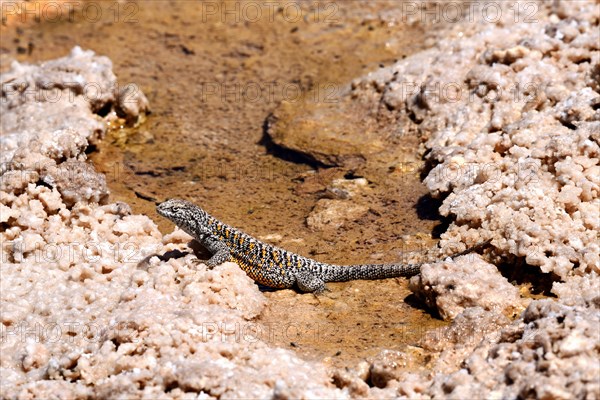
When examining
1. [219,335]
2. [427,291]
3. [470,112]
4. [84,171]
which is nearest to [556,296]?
[427,291]

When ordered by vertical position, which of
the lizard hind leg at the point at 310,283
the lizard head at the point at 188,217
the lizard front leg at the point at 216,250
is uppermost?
the lizard head at the point at 188,217

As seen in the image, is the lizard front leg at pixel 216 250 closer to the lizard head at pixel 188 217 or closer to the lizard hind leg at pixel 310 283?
the lizard head at pixel 188 217

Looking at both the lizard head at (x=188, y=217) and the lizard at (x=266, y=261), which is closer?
the lizard at (x=266, y=261)

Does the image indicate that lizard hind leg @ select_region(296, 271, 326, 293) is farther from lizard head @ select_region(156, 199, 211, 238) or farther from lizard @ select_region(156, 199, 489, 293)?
lizard head @ select_region(156, 199, 211, 238)

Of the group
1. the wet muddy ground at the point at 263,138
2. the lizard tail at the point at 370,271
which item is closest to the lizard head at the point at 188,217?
the wet muddy ground at the point at 263,138

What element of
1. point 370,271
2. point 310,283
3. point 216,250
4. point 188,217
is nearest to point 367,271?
point 370,271

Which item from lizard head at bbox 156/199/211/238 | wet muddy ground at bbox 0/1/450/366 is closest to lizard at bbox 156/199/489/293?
lizard head at bbox 156/199/211/238

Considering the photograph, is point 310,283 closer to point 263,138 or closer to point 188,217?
point 188,217

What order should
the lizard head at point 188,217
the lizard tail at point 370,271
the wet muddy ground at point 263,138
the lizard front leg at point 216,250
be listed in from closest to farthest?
the wet muddy ground at point 263,138, the lizard front leg at point 216,250, the lizard tail at point 370,271, the lizard head at point 188,217
